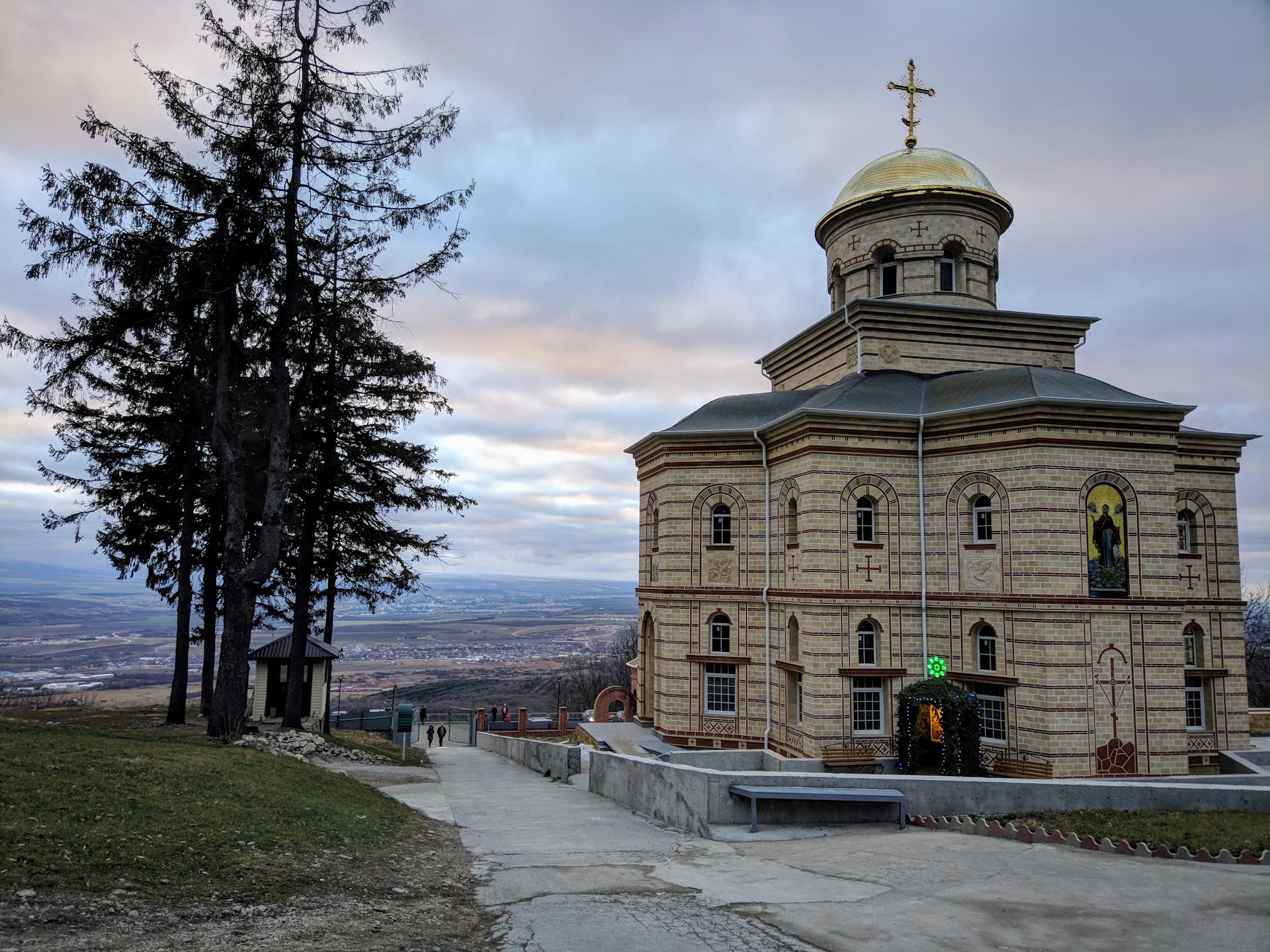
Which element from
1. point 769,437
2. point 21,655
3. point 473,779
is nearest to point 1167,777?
point 769,437

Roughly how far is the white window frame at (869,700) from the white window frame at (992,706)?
203 centimetres

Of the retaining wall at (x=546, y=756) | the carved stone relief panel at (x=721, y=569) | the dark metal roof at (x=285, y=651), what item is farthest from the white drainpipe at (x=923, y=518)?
the dark metal roof at (x=285, y=651)

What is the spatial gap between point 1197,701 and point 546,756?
15673 millimetres

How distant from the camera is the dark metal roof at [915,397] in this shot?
1769 centimetres

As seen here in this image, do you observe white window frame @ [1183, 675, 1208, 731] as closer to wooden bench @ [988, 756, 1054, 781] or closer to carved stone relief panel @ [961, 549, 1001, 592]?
wooden bench @ [988, 756, 1054, 781]

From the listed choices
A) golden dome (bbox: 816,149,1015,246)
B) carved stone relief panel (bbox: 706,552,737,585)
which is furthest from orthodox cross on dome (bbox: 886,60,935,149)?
carved stone relief panel (bbox: 706,552,737,585)

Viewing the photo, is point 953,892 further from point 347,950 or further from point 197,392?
point 197,392

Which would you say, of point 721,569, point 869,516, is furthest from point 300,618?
point 869,516

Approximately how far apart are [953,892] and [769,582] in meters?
12.9

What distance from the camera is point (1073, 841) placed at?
9859 millimetres

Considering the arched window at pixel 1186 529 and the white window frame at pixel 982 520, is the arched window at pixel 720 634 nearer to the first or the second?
the white window frame at pixel 982 520

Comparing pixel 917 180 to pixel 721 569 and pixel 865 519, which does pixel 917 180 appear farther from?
pixel 721 569

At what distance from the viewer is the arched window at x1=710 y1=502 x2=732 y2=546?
71.1ft

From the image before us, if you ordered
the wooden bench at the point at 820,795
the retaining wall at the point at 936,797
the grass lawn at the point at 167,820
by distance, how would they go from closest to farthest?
the grass lawn at the point at 167,820
the retaining wall at the point at 936,797
the wooden bench at the point at 820,795
